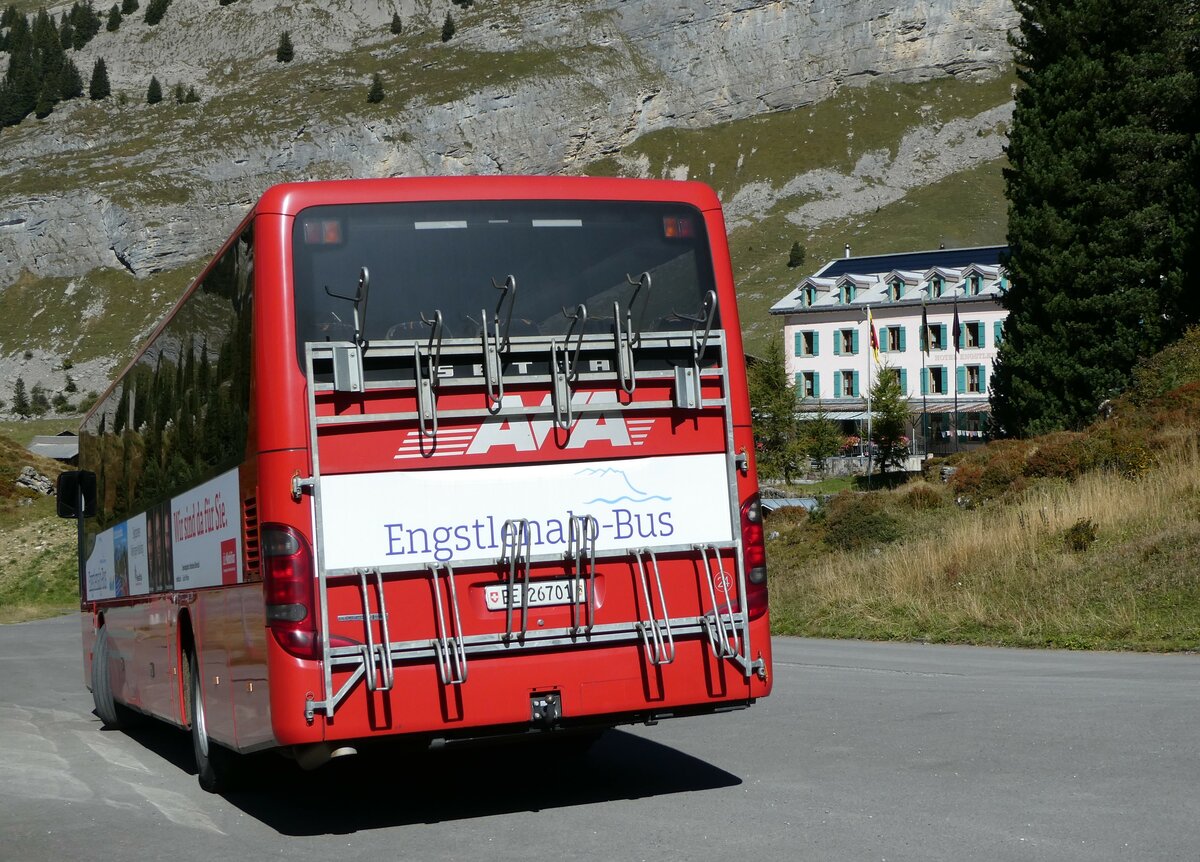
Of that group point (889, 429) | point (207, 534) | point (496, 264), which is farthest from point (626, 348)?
point (889, 429)

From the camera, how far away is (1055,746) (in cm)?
920

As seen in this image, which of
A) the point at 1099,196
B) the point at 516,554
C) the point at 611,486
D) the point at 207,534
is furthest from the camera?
the point at 1099,196

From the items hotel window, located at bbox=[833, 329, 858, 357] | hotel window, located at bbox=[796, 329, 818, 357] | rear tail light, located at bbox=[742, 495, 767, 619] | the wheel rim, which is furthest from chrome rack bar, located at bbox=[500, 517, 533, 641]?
hotel window, located at bbox=[796, 329, 818, 357]

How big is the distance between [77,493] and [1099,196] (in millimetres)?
36850

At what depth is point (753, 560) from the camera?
26.6ft

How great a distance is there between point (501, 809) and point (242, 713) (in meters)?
1.47

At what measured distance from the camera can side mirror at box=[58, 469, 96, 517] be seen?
579 inches

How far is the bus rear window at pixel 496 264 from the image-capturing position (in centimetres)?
770

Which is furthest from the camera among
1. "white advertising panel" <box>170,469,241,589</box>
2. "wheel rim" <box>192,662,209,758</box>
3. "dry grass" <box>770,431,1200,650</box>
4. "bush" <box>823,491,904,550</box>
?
"bush" <box>823,491,904,550</box>

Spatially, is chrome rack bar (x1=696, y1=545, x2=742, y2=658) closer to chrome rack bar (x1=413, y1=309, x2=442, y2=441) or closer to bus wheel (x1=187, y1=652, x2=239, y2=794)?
chrome rack bar (x1=413, y1=309, x2=442, y2=441)

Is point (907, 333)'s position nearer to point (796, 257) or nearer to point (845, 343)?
point (845, 343)

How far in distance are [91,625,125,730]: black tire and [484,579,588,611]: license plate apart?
7.22m

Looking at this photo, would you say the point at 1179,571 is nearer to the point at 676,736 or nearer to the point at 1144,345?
the point at 676,736

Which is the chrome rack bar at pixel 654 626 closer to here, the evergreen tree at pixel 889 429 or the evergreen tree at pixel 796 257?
the evergreen tree at pixel 889 429
